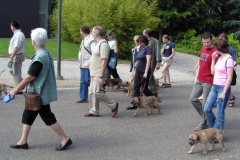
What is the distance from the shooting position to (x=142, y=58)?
313 inches

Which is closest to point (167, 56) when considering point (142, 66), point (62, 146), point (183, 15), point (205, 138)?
point (142, 66)

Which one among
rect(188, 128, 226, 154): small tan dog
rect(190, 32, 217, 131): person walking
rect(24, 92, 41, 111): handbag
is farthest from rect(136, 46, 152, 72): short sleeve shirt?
rect(24, 92, 41, 111): handbag

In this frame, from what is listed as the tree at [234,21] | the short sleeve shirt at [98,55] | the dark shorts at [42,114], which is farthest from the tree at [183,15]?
the dark shorts at [42,114]

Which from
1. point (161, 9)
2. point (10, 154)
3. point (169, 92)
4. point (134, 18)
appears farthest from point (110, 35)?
point (161, 9)

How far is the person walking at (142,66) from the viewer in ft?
25.6

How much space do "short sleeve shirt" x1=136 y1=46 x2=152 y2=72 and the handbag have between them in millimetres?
3315

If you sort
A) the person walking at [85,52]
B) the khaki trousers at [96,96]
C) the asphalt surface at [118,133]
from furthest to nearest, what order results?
1. the person walking at [85,52]
2. the khaki trousers at [96,96]
3. the asphalt surface at [118,133]

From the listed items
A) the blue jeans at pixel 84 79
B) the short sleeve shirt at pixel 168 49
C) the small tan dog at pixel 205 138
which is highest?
the short sleeve shirt at pixel 168 49

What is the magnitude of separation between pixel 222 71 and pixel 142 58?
251 centimetres

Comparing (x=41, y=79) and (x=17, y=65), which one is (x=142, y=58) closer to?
(x=41, y=79)

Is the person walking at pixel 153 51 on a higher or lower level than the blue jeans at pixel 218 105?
higher

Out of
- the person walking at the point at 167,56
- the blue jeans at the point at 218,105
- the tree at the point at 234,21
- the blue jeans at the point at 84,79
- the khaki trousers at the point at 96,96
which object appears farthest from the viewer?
the tree at the point at 234,21

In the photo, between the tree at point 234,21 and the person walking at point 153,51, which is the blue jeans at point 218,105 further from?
the tree at point 234,21

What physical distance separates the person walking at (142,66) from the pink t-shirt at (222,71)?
2.18 m
